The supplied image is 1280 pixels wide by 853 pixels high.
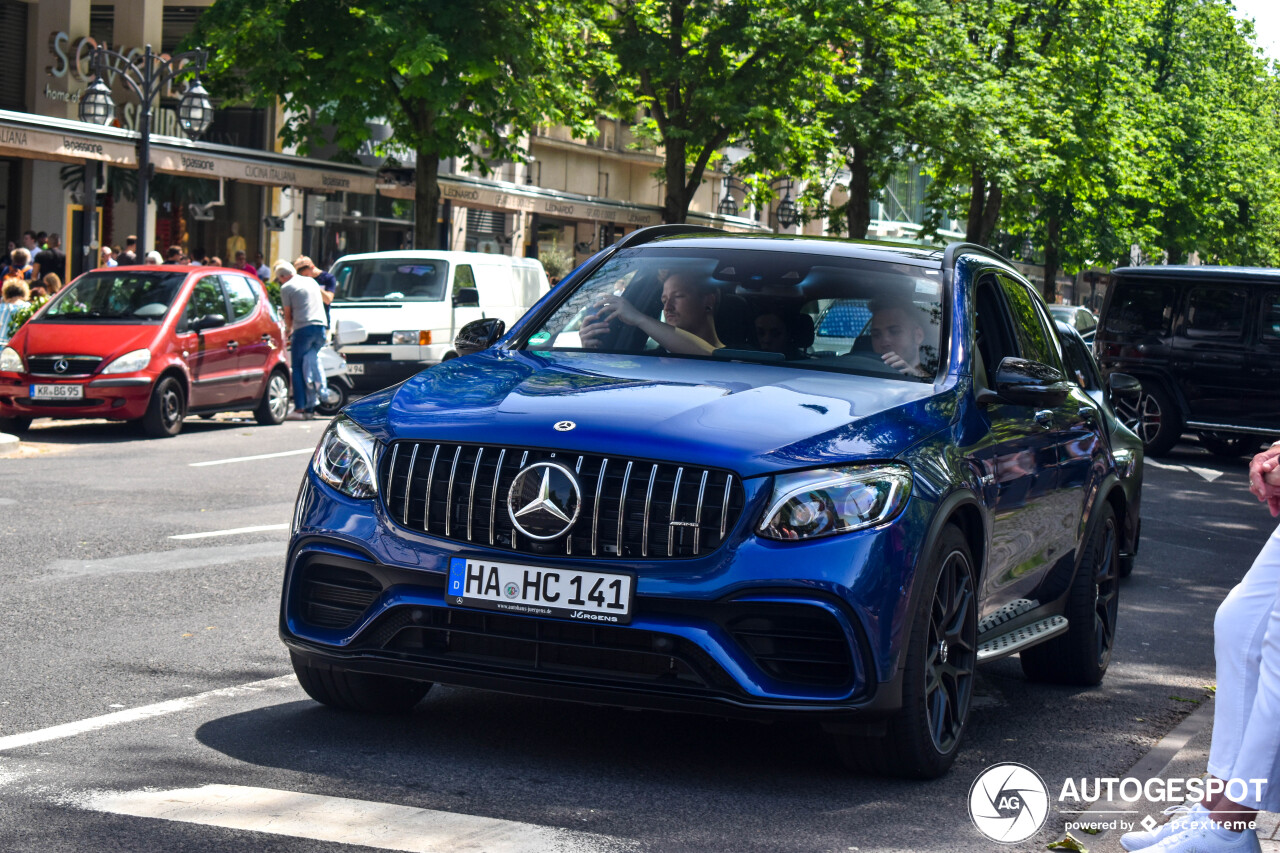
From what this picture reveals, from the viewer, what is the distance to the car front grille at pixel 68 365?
643 inches

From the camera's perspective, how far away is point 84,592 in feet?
25.8

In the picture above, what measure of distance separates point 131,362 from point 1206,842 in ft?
46.2

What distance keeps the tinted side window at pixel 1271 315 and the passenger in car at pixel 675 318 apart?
1447 cm

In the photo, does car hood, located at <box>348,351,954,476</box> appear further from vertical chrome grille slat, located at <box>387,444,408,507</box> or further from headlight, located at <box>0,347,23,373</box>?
headlight, located at <box>0,347,23,373</box>

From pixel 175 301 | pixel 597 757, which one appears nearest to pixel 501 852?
pixel 597 757

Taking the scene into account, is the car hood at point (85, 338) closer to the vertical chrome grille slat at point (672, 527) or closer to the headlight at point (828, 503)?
the vertical chrome grille slat at point (672, 527)

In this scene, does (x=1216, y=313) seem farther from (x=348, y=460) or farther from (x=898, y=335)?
(x=348, y=460)

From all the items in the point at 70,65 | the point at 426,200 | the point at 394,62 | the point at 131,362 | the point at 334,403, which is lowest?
the point at 334,403

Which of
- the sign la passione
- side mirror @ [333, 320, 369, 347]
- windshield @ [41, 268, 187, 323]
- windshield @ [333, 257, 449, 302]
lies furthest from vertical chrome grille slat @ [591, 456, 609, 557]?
the sign la passione

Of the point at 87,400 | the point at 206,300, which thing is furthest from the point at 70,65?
the point at 87,400

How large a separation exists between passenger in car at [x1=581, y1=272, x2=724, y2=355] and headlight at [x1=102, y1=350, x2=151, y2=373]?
11220 millimetres

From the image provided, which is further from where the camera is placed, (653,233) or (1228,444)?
(1228,444)

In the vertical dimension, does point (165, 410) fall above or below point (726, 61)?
below

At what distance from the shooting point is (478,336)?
6.29 m
